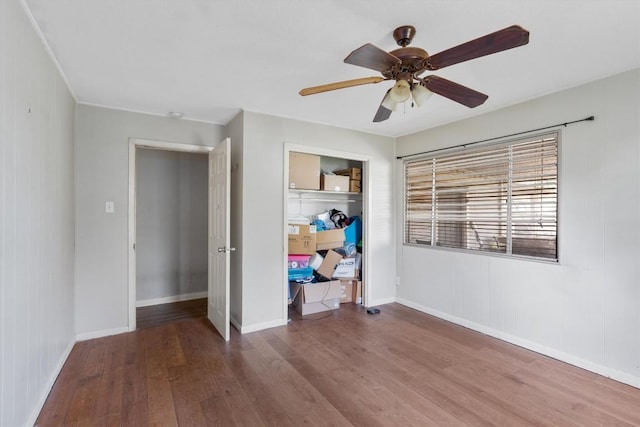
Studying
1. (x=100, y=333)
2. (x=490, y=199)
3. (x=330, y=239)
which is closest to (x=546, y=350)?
(x=490, y=199)

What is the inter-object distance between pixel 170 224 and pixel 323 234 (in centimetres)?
227

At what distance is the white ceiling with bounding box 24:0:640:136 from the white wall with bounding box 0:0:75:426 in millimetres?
272

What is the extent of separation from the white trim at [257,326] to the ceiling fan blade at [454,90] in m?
2.80

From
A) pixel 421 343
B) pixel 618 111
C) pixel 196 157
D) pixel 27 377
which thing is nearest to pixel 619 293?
pixel 618 111

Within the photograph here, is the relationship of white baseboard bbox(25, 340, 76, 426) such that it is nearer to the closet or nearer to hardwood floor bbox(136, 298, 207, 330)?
hardwood floor bbox(136, 298, 207, 330)

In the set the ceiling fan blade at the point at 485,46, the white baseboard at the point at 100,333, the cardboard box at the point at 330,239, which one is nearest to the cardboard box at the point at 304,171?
the cardboard box at the point at 330,239

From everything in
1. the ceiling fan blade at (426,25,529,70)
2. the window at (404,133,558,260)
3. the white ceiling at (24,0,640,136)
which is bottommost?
the window at (404,133,558,260)

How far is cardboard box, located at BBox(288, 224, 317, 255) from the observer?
12.7 feet

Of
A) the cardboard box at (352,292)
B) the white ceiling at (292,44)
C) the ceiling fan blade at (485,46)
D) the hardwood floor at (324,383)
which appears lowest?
the hardwood floor at (324,383)

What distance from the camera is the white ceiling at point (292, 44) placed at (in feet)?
5.53

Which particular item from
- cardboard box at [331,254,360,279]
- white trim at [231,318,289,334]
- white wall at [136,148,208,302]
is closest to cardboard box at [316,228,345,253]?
cardboard box at [331,254,360,279]

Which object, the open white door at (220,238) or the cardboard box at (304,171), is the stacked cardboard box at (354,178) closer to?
the cardboard box at (304,171)

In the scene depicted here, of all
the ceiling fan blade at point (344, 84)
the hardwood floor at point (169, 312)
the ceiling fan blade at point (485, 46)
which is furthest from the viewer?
the hardwood floor at point (169, 312)

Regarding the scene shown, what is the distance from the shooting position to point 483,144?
339 cm
